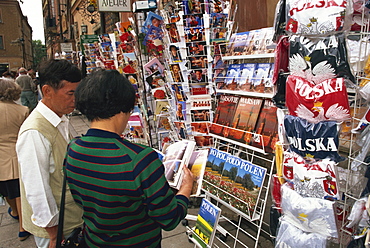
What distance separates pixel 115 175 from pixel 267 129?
151cm

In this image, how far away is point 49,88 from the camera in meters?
1.89

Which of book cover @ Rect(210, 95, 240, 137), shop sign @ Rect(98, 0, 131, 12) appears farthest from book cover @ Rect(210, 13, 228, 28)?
shop sign @ Rect(98, 0, 131, 12)

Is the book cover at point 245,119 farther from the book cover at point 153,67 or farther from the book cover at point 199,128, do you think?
the book cover at point 153,67

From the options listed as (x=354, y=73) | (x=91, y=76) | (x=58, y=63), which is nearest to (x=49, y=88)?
(x=58, y=63)

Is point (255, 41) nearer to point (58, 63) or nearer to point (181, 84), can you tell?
point (181, 84)

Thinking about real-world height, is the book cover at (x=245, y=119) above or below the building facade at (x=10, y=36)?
below

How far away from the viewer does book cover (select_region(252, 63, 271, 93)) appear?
2.44 meters

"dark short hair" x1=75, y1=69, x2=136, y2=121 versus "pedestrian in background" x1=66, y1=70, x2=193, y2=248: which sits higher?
"dark short hair" x1=75, y1=69, x2=136, y2=121

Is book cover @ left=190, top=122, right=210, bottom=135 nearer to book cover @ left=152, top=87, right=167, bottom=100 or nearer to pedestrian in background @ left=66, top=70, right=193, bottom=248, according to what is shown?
book cover @ left=152, top=87, right=167, bottom=100

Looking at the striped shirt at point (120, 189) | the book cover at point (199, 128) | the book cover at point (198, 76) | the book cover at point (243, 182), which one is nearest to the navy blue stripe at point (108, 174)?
the striped shirt at point (120, 189)

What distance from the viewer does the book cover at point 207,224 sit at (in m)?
2.42

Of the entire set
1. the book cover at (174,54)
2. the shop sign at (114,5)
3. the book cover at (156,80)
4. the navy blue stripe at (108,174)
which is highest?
the shop sign at (114,5)

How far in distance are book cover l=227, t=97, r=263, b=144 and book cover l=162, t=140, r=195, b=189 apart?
81 centimetres

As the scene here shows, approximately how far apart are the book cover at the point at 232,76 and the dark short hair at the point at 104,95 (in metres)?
1.60
